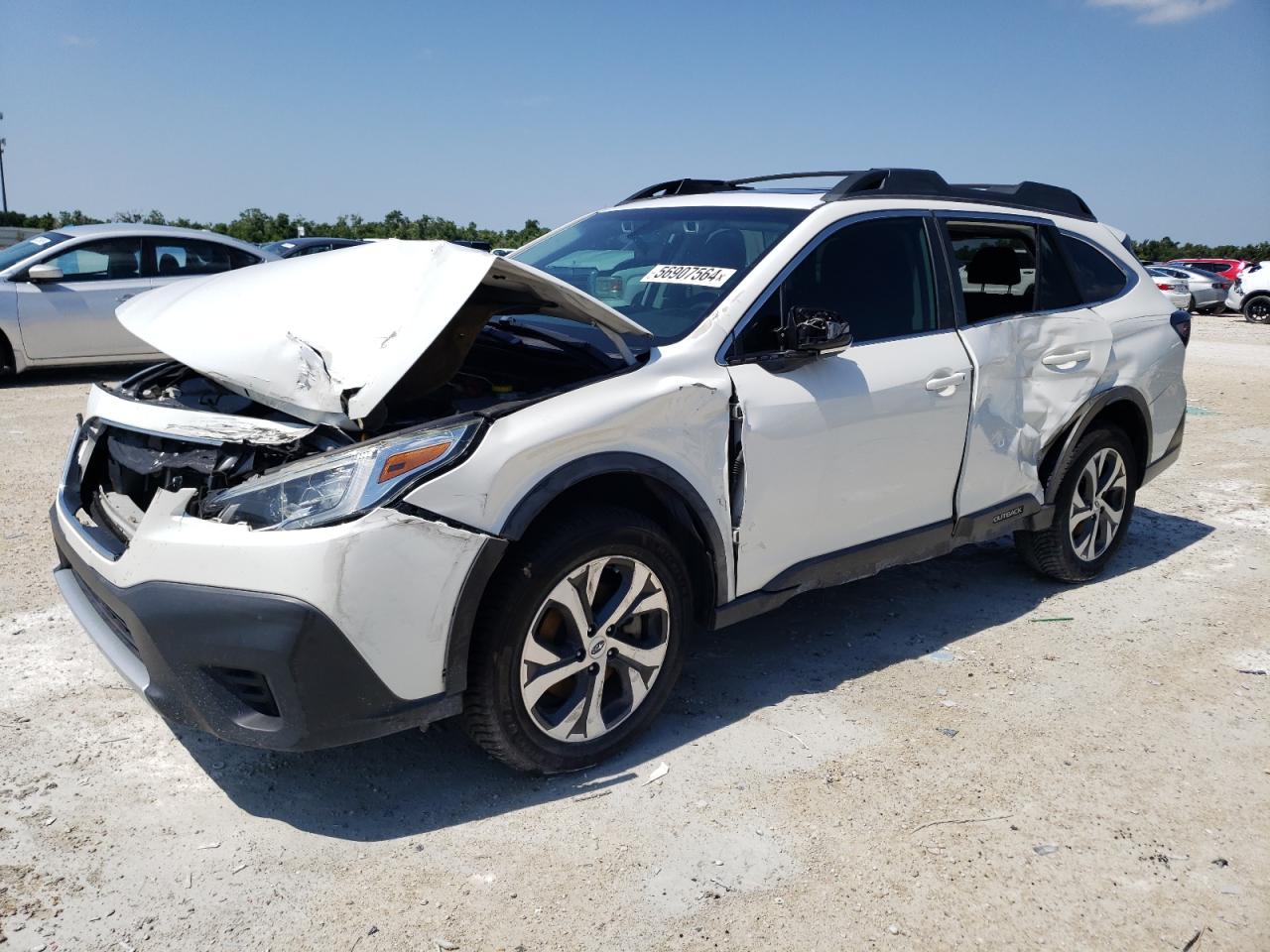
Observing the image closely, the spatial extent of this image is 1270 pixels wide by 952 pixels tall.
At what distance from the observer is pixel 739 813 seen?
308cm

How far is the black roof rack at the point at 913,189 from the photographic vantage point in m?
4.14

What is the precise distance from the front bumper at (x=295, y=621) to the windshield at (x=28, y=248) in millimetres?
8621

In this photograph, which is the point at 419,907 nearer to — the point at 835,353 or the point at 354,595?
the point at 354,595

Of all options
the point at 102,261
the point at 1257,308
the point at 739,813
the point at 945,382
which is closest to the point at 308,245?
the point at 102,261

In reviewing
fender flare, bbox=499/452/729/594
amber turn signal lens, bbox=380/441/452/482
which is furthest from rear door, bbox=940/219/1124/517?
amber turn signal lens, bbox=380/441/452/482

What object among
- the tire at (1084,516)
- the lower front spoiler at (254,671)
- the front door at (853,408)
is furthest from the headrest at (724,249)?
the tire at (1084,516)

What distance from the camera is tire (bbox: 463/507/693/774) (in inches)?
115

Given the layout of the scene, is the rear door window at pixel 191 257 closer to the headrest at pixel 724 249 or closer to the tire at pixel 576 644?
the headrest at pixel 724 249

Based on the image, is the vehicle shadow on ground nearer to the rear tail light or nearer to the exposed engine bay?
the exposed engine bay

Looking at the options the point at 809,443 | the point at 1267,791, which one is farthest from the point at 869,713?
the point at 1267,791

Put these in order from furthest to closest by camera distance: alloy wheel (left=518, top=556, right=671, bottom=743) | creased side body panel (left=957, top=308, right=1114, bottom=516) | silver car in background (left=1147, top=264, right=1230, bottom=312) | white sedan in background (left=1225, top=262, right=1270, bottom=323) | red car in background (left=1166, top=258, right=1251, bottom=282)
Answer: red car in background (left=1166, top=258, right=1251, bottom=282) < silver car in background (left=1147, top=264, right=1230, bottom=312) < white sedan in background (left=1225, top=262, right=1270, bottom=323) < creased side body panel (left=957, top=308, right=1114, bottom=516) < alloy wheel (left=518, top=556, right=671, bottom=743)

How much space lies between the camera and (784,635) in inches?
174

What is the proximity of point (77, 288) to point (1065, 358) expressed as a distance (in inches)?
356

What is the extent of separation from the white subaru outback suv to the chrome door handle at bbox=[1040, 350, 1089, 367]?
0.02m
